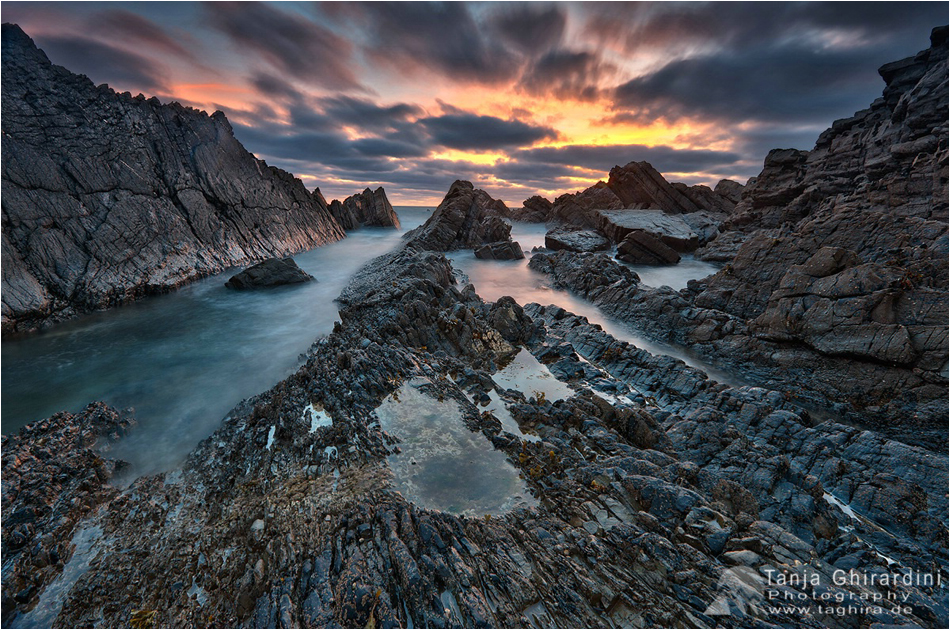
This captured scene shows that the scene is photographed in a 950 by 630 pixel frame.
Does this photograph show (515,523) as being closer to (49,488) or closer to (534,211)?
(49,488)

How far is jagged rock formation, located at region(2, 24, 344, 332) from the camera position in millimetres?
21438

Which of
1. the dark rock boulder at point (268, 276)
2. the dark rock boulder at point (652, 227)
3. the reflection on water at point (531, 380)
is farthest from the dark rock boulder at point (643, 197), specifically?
A: the reflection on water at point (531, 380)

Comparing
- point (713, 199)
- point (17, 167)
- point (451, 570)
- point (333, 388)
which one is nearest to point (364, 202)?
point (17, 167)

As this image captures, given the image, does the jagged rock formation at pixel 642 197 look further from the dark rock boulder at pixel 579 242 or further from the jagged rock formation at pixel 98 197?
the jagged rock formation at pixel 98 197

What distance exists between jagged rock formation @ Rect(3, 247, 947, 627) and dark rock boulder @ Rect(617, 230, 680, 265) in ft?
108

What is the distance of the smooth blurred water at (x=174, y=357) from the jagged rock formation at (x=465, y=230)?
18827 mm

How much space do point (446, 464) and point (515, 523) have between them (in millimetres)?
2411

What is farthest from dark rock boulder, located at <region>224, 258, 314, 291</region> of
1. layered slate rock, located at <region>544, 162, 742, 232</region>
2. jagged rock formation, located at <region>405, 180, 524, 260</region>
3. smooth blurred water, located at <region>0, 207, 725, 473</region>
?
layered slate rock, located at <region>544, 162, 742, 232</region>

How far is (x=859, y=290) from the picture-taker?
15.4 meters

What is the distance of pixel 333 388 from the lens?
38.3ft

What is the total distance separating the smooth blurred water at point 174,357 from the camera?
12625 mm

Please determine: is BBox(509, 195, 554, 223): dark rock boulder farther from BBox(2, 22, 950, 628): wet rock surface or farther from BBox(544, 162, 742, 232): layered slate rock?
BBox(2, 22, 950, 628): wet rock surface

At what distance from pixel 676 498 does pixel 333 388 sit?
10.0 meters

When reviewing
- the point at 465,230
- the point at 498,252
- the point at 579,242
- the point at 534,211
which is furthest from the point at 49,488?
the point at 534,211
